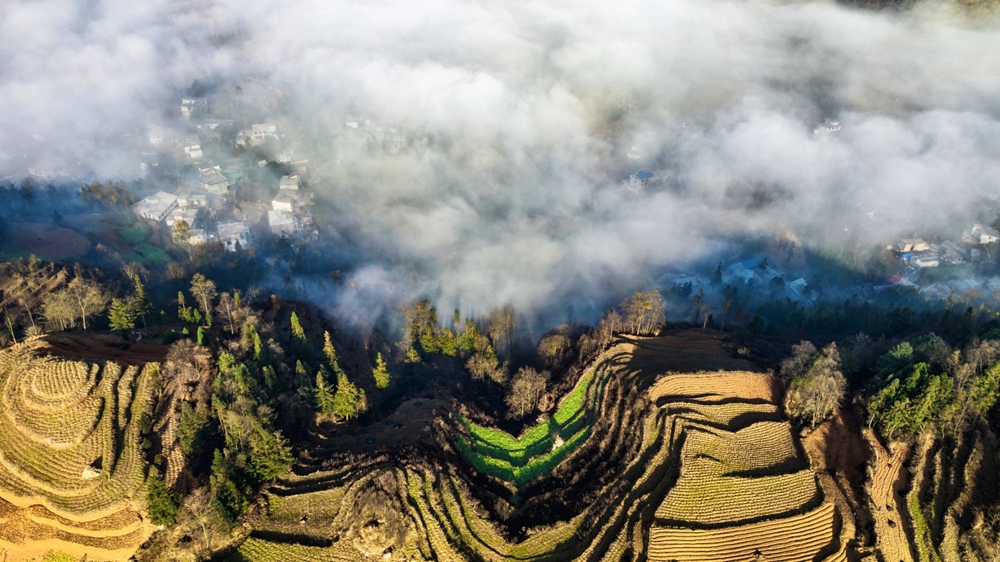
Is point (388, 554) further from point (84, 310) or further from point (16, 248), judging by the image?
point (16, 248)

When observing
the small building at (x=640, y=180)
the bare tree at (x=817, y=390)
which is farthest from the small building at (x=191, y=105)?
the bare tree at (x=817, y=390)

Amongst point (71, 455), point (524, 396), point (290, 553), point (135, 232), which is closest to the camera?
point (290, 553)

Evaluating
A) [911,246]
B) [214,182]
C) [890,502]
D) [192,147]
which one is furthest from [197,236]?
[911,246]

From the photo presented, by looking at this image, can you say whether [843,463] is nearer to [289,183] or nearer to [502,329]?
[502,329]

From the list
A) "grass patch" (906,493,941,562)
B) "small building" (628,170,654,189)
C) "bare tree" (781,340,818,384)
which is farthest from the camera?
"small building" (628,170,654,189)

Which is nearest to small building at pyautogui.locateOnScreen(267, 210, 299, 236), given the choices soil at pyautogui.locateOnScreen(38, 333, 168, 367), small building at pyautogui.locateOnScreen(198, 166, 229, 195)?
small building at pyautogui.locateOnScreen(198, 166, 229, 195)

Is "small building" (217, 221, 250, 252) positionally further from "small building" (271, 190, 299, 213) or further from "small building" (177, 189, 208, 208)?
"small building" (271, 190, 299, 213)
